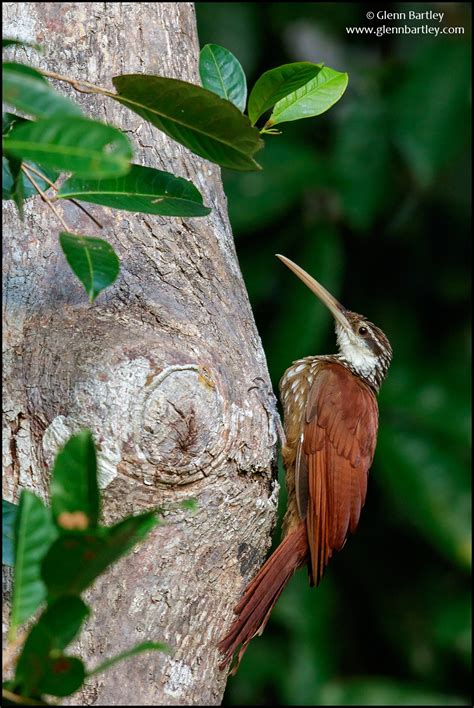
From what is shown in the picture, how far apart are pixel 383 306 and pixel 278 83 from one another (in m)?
3.74

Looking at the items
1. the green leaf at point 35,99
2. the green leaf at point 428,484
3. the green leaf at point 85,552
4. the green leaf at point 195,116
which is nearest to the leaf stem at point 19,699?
the green leaf at point 85,552

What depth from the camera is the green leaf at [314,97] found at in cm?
215

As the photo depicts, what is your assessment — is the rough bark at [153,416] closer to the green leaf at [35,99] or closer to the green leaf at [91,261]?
the green leaf at [91,261]

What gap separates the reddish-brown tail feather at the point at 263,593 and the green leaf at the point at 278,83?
3.60 ft

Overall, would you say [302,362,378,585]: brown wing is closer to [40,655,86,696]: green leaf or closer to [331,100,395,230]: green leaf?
[331,100,395,230]: green leaf

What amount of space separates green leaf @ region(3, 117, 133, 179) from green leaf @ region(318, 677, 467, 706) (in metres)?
4.37

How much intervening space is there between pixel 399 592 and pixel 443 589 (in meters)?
0.25

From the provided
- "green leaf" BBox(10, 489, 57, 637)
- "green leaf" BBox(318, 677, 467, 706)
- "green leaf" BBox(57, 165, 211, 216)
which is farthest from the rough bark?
"green leaf" BBox(318, 677, 467, 706)

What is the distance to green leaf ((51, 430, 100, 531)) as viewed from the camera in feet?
4.27

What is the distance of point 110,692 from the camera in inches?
74.2

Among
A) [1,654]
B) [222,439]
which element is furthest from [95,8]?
[1,654]

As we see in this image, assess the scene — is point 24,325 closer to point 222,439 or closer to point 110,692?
point 222,439

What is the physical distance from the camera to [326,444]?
11.3 feet

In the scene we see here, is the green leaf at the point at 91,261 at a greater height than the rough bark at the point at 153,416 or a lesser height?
greater
